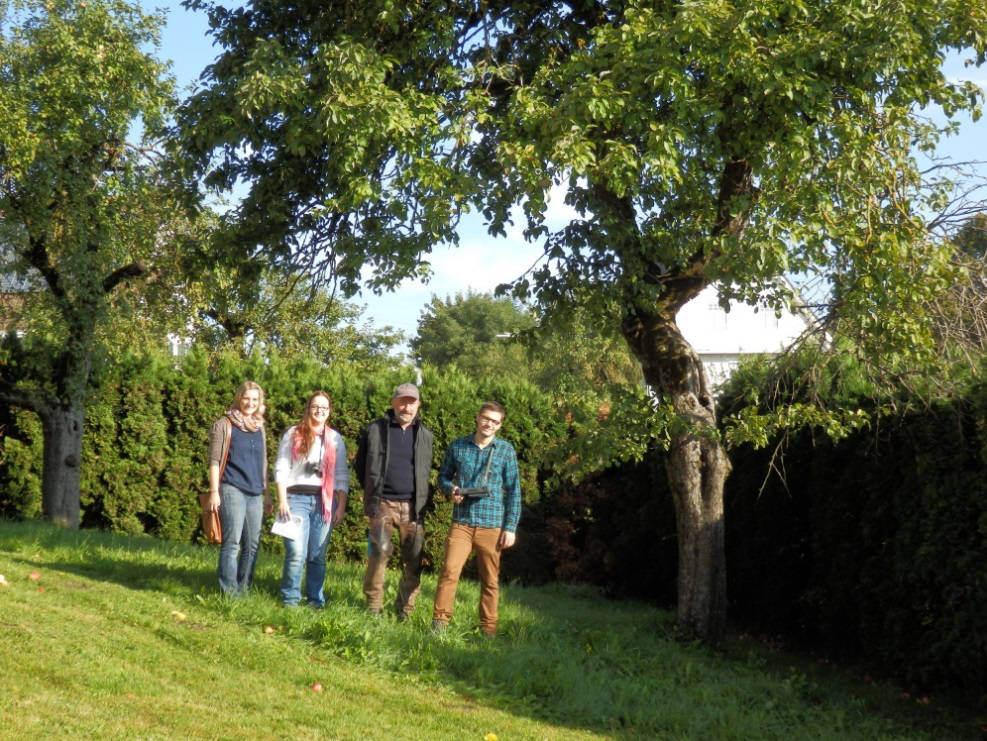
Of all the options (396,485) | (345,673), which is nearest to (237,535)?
(396,485)

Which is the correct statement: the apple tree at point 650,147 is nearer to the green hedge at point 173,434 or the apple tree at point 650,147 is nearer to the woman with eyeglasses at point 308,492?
the woman with eyeglasses at point 308,492

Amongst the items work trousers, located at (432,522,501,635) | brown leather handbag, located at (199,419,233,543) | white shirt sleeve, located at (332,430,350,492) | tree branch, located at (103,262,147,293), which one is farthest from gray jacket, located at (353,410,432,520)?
tree branch, located at (103,262,147,293)

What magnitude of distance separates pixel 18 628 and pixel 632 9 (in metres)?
6.45

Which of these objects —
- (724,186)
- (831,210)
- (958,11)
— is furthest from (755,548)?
(958,11)

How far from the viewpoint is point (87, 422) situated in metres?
13.3

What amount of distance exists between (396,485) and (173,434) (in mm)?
5868

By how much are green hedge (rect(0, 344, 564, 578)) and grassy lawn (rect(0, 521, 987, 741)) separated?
2.79m

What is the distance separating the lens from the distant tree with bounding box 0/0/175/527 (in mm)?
12836

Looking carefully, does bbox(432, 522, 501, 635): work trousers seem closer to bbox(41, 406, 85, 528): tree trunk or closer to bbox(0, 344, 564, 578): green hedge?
bbox(0, 344, 564, 578): green hedge

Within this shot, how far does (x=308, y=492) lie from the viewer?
28.0 ft

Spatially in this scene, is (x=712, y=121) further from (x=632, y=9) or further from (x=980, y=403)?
(x=980, y=403)

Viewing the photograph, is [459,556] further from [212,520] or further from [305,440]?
[212,520]

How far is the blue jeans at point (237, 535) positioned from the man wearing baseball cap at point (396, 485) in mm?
895

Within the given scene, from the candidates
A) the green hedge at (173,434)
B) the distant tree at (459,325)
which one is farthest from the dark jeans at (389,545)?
the distant tree at (459,325)
